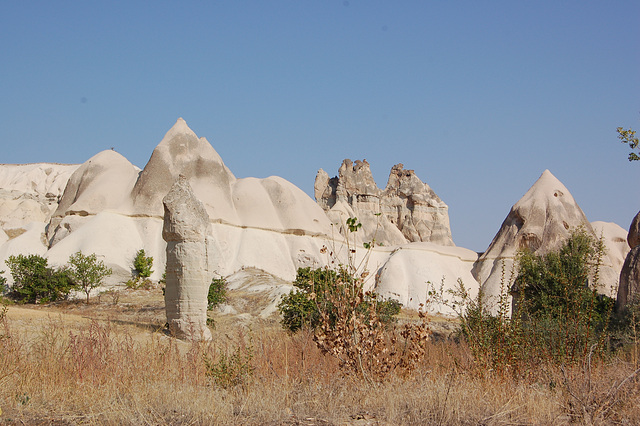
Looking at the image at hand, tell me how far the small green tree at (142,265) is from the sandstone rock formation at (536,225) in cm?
1753

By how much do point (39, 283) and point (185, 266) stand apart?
12.1m

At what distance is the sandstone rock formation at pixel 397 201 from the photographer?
59.4 m

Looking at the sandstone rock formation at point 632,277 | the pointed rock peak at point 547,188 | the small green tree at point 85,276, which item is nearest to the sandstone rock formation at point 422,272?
the pointed rock peak at point 547,188

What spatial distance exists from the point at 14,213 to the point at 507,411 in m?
46.3

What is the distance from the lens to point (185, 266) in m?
12.2

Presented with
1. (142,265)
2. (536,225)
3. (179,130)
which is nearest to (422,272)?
(536,225)

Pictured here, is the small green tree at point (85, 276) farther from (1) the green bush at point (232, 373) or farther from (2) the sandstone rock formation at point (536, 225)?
(2) the sandstone rock formation at point (536, 225)

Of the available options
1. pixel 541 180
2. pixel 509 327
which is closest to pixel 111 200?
pixel 541 180

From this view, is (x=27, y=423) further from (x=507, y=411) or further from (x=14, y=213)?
(x=14, y=213)

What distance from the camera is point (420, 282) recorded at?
31.4 metres

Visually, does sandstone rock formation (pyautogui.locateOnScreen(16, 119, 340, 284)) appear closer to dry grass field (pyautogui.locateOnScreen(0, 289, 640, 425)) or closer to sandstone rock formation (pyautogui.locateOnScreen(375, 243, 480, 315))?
sandstone rock formation (pyautogui.locateOnScreen(375, 243, 480, 315))

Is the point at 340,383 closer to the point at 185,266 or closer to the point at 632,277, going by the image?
the point at 185,266

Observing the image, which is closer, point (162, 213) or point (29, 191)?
point (162, 213)

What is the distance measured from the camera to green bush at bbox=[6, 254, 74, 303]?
2162 cm
